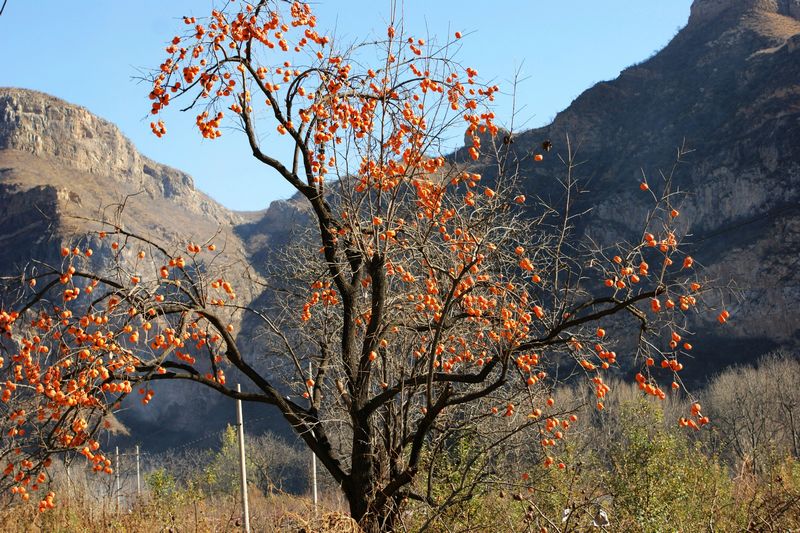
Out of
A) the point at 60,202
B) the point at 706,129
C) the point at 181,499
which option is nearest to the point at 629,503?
the point at 181,499

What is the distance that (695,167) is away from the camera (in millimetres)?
63625

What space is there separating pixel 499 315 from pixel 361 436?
1.37 meters

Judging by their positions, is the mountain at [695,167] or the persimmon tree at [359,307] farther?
the mountain at [695,167]

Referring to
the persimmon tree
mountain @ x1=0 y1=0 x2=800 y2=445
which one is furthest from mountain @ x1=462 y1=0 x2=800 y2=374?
the persimmon tree

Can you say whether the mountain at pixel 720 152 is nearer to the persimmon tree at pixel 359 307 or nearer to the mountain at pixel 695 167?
the mountain at pixel 695 167

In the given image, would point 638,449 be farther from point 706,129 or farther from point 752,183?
point 706,129

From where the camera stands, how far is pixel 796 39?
2504 inches

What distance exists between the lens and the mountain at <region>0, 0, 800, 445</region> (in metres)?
52.0

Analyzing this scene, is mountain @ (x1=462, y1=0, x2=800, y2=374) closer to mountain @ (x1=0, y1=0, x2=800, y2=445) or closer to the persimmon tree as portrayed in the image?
mountain @ (x1=0, y1=0, x2=800, y2=445)

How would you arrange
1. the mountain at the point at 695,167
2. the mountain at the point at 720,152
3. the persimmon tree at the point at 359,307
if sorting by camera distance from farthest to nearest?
the mountain at the point at 695,167
the mountain at the point at 720,152
the persimmon tree at the point at 359,307

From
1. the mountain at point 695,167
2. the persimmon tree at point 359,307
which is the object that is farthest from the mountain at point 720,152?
the persimmon tree at point 359,307

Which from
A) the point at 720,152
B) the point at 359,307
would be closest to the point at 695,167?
the point at 720,152

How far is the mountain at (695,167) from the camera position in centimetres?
5200

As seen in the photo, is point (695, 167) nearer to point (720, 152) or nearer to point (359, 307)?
point (720, 152)
